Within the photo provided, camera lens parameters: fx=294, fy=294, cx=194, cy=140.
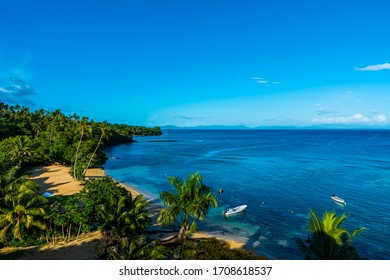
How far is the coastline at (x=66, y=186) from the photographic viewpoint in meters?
31.1

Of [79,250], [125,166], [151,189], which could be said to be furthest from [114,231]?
[125,166]

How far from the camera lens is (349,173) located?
72.9m

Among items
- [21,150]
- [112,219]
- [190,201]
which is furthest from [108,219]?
[21,150]

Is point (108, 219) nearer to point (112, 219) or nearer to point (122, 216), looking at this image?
point (112, 219)

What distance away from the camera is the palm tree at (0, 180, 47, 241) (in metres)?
25.3

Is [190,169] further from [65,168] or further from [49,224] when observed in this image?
[49,224]

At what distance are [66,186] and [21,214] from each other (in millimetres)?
25964

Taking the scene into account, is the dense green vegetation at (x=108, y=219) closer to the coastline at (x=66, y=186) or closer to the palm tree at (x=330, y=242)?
the coastline at (x=66, y=186)

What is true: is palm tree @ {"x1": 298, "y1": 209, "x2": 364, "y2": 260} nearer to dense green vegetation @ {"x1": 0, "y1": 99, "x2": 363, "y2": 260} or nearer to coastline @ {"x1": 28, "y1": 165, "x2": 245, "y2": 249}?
dense green vegetation @ {"x1": 0, "y1": 99, "x2": 363, "y2": 260}

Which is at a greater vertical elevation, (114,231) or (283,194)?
(114,231)

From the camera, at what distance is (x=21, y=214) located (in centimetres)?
2552

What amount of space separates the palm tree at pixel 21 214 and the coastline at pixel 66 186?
10814 mm

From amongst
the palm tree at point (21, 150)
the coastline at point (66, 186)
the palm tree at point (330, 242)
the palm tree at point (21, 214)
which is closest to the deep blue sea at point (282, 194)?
the coastline at point (66, 186)

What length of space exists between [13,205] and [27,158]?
46.1 metres
